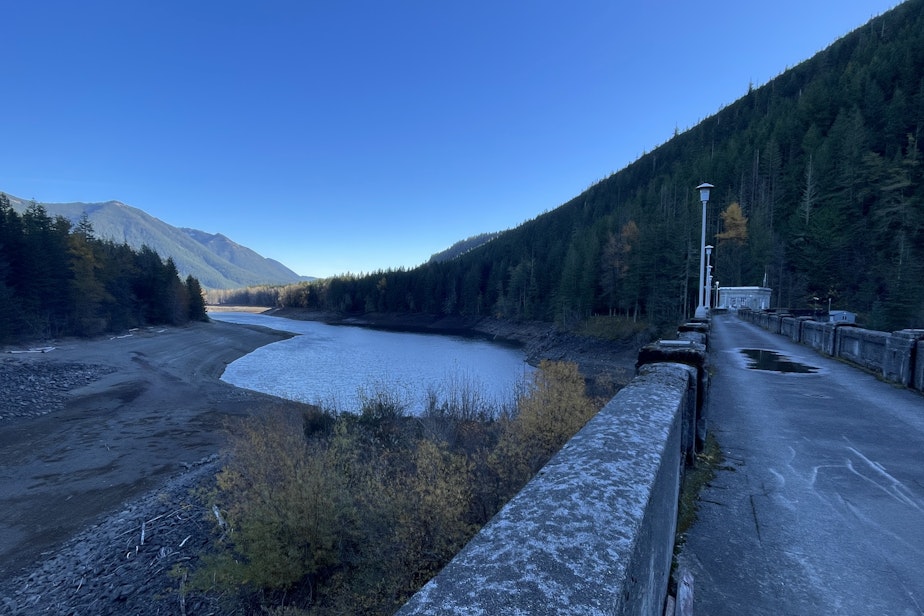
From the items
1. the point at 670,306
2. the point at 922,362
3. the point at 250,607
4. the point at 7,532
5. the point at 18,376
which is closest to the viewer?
the point at 922,362

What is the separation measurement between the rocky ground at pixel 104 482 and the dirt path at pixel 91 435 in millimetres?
52

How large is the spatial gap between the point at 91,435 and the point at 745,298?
198 ft

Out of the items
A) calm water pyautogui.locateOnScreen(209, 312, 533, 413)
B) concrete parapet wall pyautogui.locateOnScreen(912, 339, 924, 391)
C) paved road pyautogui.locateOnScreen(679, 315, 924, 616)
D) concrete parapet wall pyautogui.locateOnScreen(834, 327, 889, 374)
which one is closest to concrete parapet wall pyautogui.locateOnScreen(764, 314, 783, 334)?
concrete parapet wall pyautogui.locateOnScreen(834, 327, 889, 374)

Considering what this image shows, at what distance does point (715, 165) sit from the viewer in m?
84.1

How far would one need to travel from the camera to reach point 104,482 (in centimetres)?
1422

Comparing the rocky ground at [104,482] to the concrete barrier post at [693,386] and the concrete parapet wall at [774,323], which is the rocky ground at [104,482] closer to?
the concrete barrier post at [693,386]

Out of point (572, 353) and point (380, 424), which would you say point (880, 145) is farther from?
point (380, 424)

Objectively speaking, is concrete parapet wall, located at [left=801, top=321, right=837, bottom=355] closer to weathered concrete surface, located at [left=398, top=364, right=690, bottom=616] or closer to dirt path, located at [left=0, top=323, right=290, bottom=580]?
weathered concrete surface, located at [left=398, top=364, right=690, bottom=616]

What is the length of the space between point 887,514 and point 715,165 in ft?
329

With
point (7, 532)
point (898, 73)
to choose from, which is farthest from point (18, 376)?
point (898, 73)

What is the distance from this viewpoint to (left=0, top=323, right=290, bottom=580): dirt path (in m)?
12.1

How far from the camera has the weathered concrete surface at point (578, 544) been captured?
105 cm

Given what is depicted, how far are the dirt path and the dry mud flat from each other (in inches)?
2.1

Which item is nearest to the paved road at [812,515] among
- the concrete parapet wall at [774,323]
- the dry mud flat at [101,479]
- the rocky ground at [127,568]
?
the rocky ground at [127,568]
